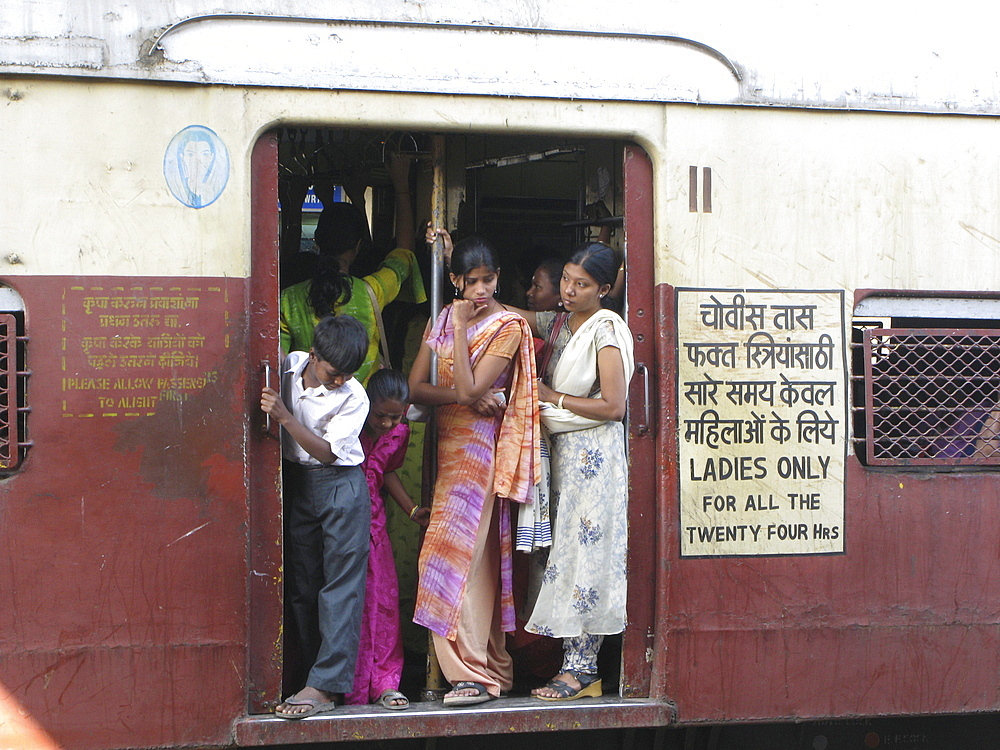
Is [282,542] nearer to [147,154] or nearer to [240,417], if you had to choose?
[240,417]

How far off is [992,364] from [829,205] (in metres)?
0.84

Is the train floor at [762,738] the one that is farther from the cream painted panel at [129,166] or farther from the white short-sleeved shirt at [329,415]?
the cream painted panel at [129,166]

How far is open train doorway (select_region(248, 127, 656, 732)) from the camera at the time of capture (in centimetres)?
289

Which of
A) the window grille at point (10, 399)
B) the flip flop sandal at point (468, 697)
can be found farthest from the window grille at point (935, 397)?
the window grille at point (10, 399)

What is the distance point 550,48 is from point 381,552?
5.62 ft

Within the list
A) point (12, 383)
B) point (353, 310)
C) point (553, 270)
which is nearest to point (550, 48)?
point (553, 270)

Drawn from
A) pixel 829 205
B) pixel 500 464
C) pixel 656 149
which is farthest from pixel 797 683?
pixel 656 149

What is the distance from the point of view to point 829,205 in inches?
123

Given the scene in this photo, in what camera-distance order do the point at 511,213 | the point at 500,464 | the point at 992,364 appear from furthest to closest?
the point at 511,213 < the point at 992,364 < the point at 500,464

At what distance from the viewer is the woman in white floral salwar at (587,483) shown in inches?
118

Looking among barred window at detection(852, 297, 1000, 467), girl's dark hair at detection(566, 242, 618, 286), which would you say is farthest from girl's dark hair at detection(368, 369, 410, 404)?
barred window at detection(852, 297, 1000, 467)

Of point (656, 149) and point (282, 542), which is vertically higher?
point (656, 149)

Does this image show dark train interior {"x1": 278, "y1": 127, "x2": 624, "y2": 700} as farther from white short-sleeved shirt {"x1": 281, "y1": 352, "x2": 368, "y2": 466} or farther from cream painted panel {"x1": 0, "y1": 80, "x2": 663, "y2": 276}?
white short-sleeved shirt {"x1": 281, "y1": 352, "x2": 368, "y2": 466}

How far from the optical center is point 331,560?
9.60 feet
